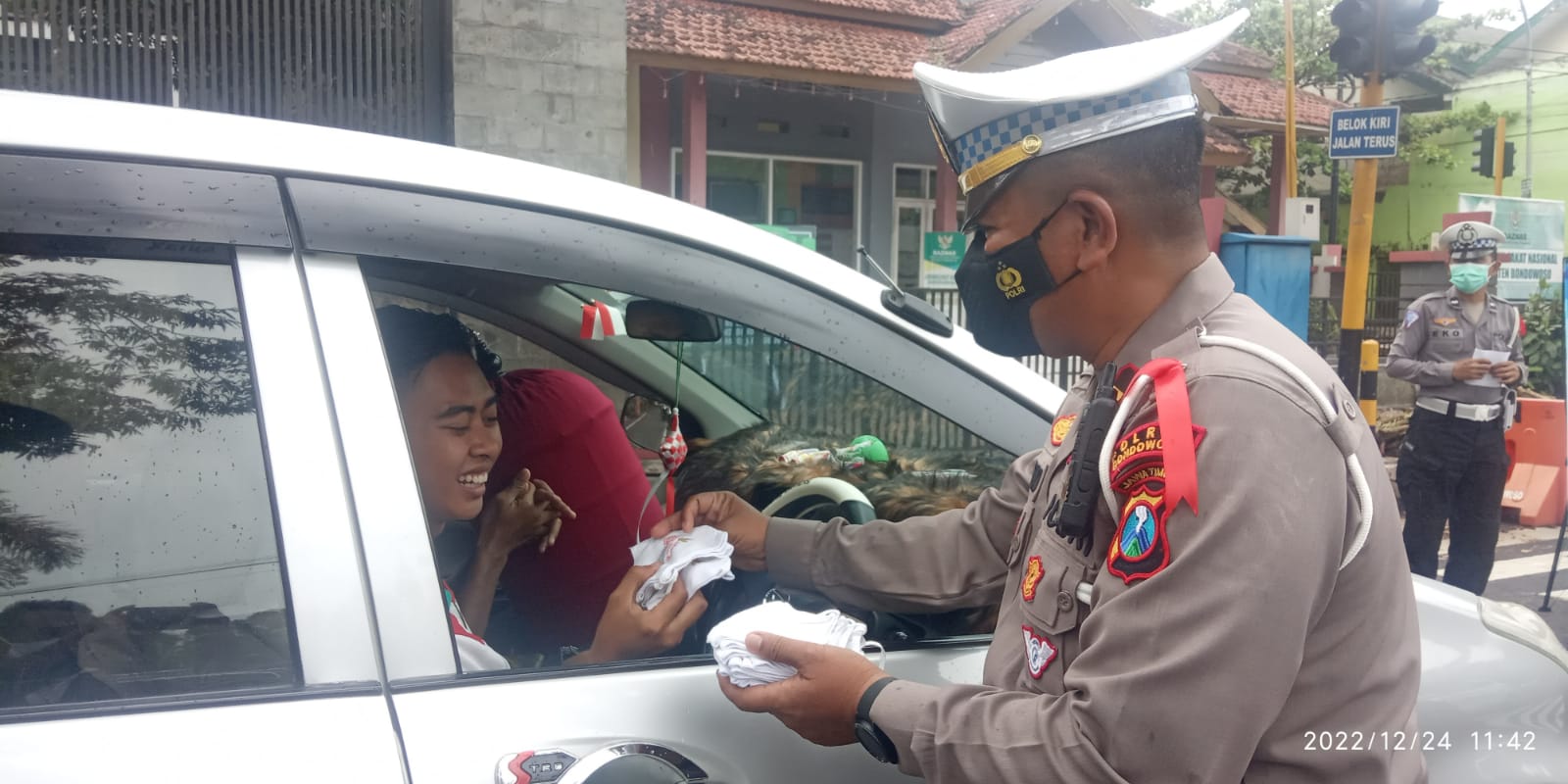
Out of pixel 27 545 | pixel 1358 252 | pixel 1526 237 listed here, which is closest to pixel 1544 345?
pixel 1526 237

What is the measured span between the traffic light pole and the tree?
23.2 ft

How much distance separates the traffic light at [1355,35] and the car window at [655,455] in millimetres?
6331

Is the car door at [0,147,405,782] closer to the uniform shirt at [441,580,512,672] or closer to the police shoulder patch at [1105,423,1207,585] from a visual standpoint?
the uniform shirt at [441,580,512,672]

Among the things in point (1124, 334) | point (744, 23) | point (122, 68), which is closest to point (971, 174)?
point (1124, 334)

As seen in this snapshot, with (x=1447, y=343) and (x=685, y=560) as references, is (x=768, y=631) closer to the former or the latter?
(x=685, y=560)

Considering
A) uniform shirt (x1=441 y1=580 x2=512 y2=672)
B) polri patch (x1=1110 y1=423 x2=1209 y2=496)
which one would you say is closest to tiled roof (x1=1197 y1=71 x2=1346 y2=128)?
polri patch (x1=1110 y1=423 x2=1209 y2=496)

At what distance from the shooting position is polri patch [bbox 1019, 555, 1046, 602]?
1395 mm

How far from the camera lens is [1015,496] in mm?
1822

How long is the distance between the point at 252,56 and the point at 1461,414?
6926 mm

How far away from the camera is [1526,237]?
1245 cm

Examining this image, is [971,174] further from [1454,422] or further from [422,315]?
[1454,422]

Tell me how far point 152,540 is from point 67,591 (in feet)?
0.33

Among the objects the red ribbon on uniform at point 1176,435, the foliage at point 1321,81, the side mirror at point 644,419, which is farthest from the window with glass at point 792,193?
the red ribbon on uniform at point 1176,435

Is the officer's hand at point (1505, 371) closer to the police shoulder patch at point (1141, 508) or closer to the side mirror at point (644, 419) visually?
the side mirror at point (644, 419)
